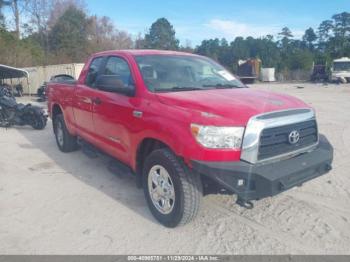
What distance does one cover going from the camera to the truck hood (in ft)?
10.5

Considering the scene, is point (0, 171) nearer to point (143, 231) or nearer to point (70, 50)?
point (143, 231)

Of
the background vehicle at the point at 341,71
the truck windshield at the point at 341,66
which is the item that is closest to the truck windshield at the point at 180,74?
the background vehicle at the point at 341,71

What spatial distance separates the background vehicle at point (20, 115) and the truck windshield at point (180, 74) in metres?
6.32

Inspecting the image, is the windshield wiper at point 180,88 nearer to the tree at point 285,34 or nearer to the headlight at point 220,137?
the headlight at point 220,137

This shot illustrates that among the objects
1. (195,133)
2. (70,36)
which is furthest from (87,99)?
(70,36)

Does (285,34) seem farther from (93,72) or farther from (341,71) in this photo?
(93,72)

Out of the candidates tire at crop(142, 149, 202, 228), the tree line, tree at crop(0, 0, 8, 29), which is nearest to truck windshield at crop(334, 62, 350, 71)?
the tree line

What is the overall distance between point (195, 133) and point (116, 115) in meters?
1.50

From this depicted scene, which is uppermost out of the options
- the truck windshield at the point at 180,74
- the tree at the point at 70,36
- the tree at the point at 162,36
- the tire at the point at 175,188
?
the tree at the point at 162,36

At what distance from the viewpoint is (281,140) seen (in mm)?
3367

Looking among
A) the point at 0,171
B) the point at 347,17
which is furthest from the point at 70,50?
the point at 347,17

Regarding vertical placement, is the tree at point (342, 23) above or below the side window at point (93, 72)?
above

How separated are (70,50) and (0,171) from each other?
37.3m

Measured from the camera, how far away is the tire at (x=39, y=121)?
966cm
